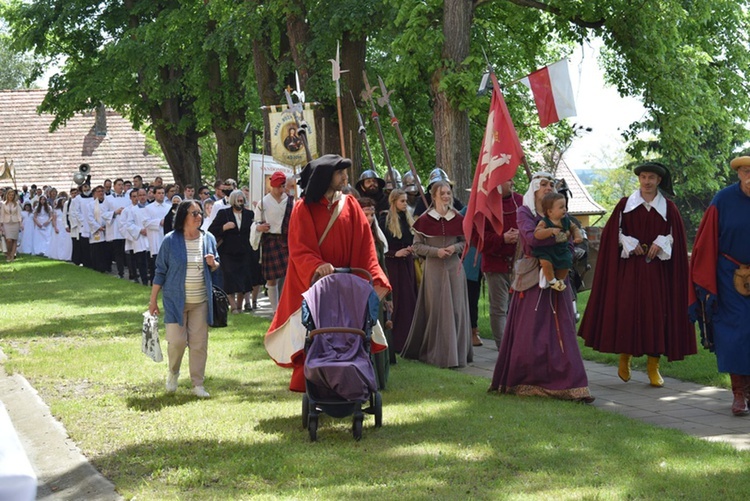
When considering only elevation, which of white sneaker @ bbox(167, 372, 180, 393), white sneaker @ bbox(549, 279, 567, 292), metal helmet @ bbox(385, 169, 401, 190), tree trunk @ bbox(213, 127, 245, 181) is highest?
tree trunk @ bbox(213, 127, 245, 181)

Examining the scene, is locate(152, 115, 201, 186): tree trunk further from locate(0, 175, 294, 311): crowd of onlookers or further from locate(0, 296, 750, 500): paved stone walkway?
locate(0, 296, 750, 500): paved stone walkway

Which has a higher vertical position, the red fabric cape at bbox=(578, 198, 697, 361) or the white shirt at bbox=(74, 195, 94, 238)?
the white shirt at bbox=(74, 195, 94, 238)

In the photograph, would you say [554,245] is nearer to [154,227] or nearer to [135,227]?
[154,227]

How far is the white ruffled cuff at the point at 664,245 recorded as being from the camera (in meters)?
10.0

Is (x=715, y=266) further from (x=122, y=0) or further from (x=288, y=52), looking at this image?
(x=122, y=0)

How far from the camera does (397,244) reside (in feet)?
41.0

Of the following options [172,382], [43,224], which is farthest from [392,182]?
[43,224]

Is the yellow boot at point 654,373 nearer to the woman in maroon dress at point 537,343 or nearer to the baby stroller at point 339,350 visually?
the woman in maroon dress at point 537,343

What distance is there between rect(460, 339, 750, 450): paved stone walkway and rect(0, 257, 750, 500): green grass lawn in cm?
37

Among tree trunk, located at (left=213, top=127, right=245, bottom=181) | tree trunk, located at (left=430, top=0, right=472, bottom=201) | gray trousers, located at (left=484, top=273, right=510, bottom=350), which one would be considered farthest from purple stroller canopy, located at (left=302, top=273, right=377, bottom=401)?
tree trunk, located at (left=213, top=127, right=245, bottom=181)

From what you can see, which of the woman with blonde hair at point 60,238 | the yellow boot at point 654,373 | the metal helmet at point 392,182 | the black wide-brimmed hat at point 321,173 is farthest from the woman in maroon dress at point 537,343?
the woman with blonde hair at point 60,238

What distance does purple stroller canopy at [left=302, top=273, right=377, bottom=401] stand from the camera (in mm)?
7660

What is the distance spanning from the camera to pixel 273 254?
1512cm

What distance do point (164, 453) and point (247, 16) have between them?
16.8 meters
